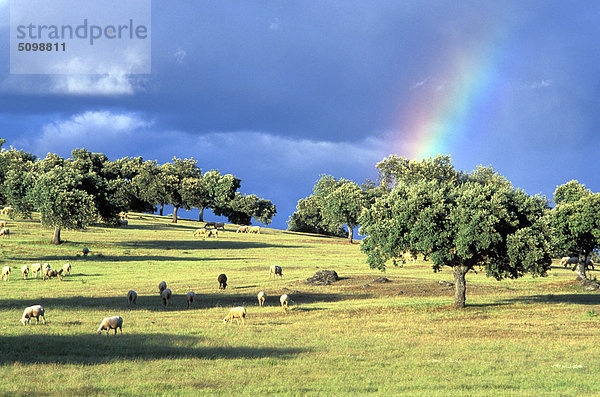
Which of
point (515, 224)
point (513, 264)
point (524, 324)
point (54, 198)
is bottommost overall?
point (524, 324)

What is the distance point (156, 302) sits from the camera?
136 feet

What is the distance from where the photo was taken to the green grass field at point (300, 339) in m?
19.9

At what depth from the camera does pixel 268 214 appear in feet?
611

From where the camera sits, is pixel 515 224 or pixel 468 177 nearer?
pixel 515 224

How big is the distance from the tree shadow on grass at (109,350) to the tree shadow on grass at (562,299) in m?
28.3

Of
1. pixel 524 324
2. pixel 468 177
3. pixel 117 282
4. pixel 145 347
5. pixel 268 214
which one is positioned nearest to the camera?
pixel 145 347

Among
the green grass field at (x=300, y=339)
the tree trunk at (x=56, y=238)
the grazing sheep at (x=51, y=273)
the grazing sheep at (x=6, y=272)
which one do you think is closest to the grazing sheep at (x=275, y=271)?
the green grass field at (x=300, y=339)

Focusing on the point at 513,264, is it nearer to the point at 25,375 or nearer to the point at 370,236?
the point at 370,236

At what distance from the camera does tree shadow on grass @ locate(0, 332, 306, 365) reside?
23125mm

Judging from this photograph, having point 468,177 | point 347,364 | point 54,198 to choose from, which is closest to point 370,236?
point 347,364

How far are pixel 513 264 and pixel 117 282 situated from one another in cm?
3569

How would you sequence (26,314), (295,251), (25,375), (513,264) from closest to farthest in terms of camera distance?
1. (25,375)
2. (26,314)
3. (513,264)
4. (295,251)

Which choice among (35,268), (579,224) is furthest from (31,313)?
(579,224)

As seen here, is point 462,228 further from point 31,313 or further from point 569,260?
point 569,260
